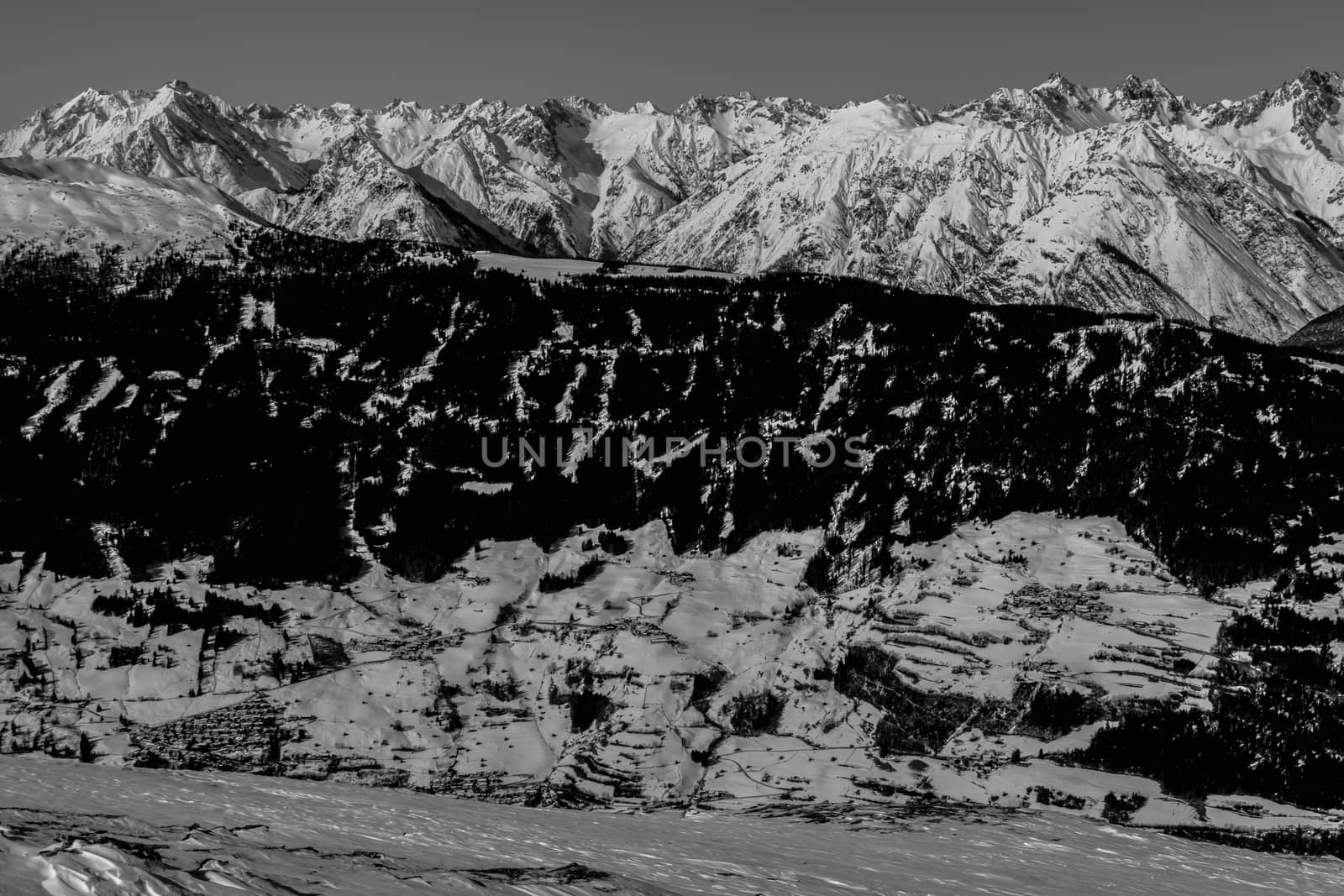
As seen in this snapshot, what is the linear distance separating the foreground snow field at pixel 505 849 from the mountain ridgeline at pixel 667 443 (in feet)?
168

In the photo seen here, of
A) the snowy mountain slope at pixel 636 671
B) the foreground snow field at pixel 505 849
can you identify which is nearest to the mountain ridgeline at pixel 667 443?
the snowy mountain slope at pixel 636 671

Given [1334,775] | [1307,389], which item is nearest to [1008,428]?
[1307,389]

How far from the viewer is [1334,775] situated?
103250 millimetres

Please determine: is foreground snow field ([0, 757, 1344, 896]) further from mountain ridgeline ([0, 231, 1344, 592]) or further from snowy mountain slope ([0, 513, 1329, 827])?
mountain ridgeline ([0, 231, 1344, 592])

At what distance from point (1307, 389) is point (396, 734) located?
138989 millimetres

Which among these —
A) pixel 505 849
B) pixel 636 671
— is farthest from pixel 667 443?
pixel 505 849

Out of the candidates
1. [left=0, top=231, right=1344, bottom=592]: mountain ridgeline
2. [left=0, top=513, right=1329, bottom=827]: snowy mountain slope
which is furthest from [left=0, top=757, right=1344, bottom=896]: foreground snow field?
[left=0, top=231, right=1344, bottom=592]: mountain ridgeline

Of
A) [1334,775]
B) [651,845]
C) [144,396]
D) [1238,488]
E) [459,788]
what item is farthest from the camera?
[144,396]

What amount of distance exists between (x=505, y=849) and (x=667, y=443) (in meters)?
106

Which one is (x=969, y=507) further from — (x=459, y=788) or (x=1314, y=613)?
(x=459, y=788)

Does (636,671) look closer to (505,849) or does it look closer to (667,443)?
(667,443)

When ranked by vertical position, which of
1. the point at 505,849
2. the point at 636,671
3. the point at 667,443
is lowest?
the point at 505,849

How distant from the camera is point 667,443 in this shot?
6875 inches

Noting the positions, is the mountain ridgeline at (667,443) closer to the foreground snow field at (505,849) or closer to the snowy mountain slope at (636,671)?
the snowy mountain slope at (636,671)
